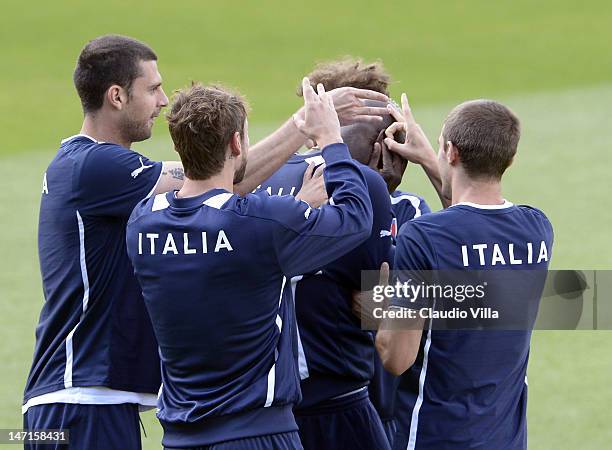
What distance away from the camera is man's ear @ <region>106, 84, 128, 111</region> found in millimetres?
5152

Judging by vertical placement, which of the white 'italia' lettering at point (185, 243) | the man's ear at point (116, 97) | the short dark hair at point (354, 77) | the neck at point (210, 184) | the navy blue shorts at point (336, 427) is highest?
the short dark hair at point (354, 77)

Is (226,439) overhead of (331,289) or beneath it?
beneath

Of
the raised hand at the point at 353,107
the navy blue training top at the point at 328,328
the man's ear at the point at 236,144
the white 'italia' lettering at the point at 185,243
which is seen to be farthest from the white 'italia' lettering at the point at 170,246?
the raised hand at the point at 353,107

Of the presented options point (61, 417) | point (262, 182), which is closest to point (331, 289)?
point (262, 182)

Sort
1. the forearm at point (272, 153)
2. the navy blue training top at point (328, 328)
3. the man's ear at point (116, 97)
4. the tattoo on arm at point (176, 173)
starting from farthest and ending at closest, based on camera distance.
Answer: the man's ear at point (116, 97) < the tattoo on arm at point (176, 173) < the navy blue training top at point (328, 328) < the forearm at point (272, 153)

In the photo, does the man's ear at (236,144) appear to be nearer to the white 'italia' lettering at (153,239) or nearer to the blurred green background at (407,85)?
the white 'italia' lettering at (153,239)

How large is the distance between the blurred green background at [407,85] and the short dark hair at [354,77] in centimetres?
62

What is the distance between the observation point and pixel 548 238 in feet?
14.9

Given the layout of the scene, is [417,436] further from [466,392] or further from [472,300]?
[472,300]

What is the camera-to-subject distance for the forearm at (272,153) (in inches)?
187

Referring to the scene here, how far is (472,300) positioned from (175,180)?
1443 mm

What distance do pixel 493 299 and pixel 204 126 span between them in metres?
1.30

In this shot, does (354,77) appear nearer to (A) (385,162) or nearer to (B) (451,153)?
(A) (385,162)

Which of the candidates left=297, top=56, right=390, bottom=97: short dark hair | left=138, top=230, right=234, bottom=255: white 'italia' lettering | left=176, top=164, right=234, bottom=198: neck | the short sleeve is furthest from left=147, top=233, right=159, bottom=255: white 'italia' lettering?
left=297, top=56, right=390, bottom=97: short dark hair
